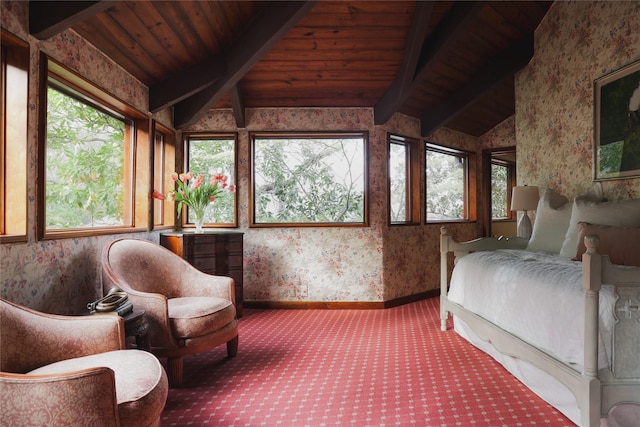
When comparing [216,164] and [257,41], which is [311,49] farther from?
[216,164]

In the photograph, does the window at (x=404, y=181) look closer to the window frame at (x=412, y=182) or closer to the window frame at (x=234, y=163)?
the window frame at (x=412, y=182)

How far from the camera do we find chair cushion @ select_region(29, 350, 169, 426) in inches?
52.2

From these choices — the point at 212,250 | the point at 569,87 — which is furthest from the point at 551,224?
the point at 212,250

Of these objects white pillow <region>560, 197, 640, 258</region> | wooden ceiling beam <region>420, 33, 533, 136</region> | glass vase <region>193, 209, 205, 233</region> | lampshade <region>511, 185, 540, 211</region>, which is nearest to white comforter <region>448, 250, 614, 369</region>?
white pillow <region>560, 197, 640, 258</region>

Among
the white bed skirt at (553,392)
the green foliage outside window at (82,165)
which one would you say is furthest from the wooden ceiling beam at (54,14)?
the white bed skirt at (553,392)

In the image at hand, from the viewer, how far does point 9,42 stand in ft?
6.67

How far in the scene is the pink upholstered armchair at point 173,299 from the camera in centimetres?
233

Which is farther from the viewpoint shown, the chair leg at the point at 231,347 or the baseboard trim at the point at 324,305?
the baseboard trim at the point at 324,305

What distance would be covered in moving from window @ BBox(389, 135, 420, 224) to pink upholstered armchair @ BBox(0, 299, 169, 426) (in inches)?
144

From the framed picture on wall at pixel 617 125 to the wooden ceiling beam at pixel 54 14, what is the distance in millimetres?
3661

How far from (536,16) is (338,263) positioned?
131 inches

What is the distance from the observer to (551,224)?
3.34 meters

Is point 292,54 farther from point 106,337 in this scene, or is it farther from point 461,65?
point 106,337

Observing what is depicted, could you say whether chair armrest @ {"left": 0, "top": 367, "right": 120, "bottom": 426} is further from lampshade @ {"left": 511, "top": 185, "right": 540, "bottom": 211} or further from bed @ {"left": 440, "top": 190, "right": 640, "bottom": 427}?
lampshade @ {"left": 511, "top": 185, "right": 540, "bottom": 211}
